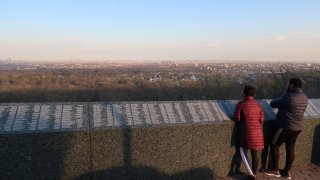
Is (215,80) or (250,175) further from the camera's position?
(215,80)

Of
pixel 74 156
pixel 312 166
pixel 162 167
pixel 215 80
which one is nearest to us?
pixel 74 156

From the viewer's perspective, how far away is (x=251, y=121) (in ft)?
20.2

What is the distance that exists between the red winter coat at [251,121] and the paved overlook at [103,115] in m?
0.44

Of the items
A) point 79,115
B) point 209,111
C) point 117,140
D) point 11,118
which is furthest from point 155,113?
point 11,118

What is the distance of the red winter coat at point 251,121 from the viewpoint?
6152 mm

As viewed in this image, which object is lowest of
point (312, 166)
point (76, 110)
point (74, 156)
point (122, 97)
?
point (122, 97)

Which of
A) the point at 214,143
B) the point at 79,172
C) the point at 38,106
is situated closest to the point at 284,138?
the point at 214,143

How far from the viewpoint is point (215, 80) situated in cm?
2464

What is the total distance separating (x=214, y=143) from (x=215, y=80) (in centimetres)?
1836

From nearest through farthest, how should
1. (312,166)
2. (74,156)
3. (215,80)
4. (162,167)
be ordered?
(74,156)
(162,167)
(312,166)
(215,80)

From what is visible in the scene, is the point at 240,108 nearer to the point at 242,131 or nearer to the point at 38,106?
Answer: the point at 242,131

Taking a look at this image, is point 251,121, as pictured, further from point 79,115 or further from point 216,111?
point 79,115

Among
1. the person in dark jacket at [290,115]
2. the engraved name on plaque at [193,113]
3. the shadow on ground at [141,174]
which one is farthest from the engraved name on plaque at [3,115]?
the person in dark jacket at [290,115]

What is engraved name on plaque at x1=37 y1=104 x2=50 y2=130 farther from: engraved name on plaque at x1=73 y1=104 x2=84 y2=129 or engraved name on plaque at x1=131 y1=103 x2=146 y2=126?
engraved name on plaque at x1=131 y1=103 x2=146 y2=126
